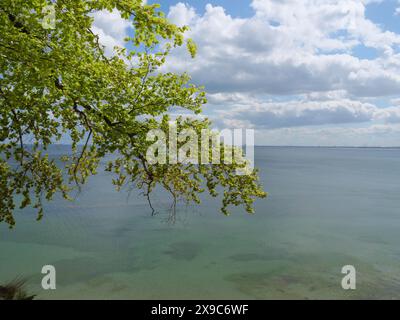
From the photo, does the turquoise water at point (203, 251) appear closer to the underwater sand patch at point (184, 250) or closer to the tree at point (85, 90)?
the underwater sand patch at point (184, 250)

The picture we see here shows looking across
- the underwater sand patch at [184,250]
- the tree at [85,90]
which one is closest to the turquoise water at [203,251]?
the underwater sand patch at [184,250]

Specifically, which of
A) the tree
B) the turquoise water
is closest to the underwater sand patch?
the turquoise water

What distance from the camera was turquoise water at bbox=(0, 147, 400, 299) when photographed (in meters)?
23.0

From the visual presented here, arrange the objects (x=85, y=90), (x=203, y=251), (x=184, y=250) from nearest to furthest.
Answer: (x=85, y=90) → (x=203, y=251) → (x=184, y=250)

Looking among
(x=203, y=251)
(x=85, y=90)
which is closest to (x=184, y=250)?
(x=203, y=251)

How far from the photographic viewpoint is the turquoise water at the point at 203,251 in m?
23.0

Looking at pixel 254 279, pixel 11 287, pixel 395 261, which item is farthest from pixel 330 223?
pixel 11 287

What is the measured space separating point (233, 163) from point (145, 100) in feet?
11.6

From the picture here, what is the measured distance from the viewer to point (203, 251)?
30500mm

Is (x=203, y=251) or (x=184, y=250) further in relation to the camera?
(x=184, y=250)

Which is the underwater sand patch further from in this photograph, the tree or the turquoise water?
the tree

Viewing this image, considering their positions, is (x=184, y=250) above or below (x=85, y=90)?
below

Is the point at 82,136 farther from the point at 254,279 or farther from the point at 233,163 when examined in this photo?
the point at 254,279

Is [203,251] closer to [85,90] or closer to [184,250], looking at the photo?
[184,250]
